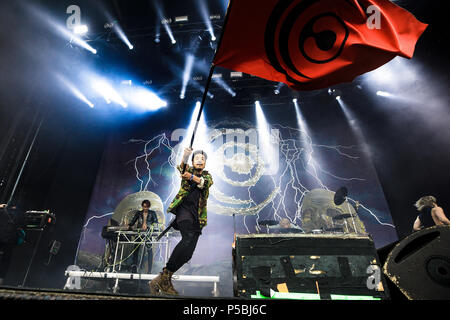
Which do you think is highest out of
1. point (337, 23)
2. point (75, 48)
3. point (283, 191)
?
point (75, 48)

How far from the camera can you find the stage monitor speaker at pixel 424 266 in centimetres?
139

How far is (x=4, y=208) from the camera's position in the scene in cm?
373

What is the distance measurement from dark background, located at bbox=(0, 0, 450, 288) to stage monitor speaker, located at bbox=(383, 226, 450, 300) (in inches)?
191

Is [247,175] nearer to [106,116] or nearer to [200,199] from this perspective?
[200,199]

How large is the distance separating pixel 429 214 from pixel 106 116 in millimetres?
10008

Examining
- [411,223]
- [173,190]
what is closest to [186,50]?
[173,190]

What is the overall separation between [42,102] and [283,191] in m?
6.96

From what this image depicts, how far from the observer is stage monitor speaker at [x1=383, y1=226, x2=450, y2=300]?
4.55 feet

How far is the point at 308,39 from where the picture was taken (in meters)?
2.71

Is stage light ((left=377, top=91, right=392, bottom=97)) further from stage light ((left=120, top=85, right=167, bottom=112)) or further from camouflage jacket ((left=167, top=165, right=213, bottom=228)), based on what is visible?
stage light ((left=120, top=85, right=167, bottom=112))

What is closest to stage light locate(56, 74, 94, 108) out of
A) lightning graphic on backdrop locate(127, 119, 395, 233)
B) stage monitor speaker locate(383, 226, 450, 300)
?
lightning graphic on backdrop locate(127, 119, 395, 233)

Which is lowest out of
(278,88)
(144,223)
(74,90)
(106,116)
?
(144,223)

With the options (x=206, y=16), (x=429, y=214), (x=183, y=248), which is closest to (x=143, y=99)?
(x=206, y=16)
